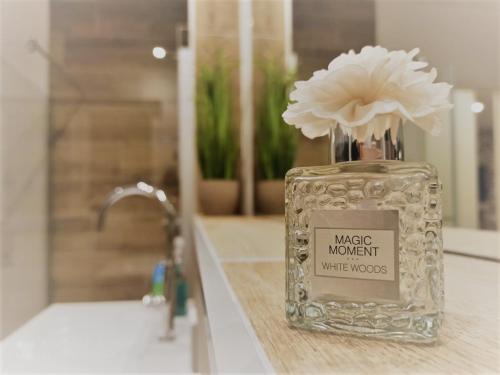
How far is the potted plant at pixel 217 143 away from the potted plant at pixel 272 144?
4.5 inches

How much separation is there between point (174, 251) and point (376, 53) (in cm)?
126

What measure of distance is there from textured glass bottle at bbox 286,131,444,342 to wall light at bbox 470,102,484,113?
24cm

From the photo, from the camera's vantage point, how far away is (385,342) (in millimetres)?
252

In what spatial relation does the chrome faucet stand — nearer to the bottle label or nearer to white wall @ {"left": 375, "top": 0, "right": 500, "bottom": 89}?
white wall @ {"left": 375, "top": 0, "right": 500, "bottom": 89}

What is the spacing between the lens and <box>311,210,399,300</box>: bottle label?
259mm

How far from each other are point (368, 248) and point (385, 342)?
2.1 inches

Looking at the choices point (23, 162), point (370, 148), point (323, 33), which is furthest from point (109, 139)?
point (370, 148)

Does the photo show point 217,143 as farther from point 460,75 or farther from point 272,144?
point 460,75

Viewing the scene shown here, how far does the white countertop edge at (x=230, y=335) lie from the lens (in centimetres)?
21

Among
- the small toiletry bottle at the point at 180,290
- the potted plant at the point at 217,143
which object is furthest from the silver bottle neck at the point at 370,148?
the potted plant at the point at 217,143

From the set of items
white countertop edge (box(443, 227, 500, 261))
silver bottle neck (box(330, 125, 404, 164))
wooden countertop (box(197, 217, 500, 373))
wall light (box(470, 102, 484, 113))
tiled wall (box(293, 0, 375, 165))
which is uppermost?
tiled wall (box(293, 0, 375, 165))

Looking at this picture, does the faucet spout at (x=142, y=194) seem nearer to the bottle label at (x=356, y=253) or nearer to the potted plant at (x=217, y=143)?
the potted plant at (x=217, y=143)

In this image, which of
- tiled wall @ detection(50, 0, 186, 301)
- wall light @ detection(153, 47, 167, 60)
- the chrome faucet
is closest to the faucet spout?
the chrome faucet

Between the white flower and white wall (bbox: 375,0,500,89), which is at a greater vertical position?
white wall (bbox: 375,0,500,89)
